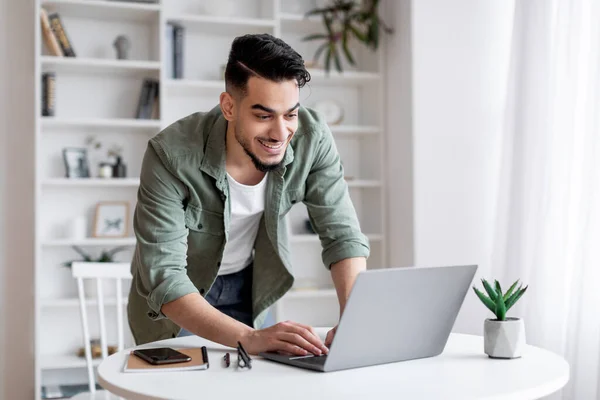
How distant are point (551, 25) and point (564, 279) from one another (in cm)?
97

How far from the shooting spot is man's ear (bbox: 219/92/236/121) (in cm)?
176

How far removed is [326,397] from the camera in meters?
A: 1.15

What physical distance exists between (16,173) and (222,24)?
1241mm

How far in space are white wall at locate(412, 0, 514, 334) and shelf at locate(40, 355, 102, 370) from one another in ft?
5.34

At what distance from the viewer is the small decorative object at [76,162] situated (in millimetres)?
3611

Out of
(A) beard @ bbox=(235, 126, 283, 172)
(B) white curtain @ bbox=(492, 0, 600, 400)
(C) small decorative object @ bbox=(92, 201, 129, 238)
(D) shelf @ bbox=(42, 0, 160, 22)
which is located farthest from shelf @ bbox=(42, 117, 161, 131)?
(A) beard @ bbox=(235, 126, 283, 172)

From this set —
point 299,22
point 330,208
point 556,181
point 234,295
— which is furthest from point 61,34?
point 556,181

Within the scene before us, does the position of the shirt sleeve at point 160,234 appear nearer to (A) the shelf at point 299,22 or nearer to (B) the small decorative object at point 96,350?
(B) the small decorative object at point 96,350

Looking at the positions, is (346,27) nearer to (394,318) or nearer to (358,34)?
(358,34)

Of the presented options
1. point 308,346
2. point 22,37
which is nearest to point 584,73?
point 308,346

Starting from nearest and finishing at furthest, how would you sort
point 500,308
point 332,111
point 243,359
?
point 243,359, point 500,308, point 332,111

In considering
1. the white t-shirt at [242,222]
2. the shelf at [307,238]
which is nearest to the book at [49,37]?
the shelf at [307,238]

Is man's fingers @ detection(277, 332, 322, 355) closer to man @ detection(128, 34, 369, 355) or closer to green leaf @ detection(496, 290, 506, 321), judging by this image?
man @ detection(128, 34, 369, 355)

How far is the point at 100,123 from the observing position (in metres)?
3.54
